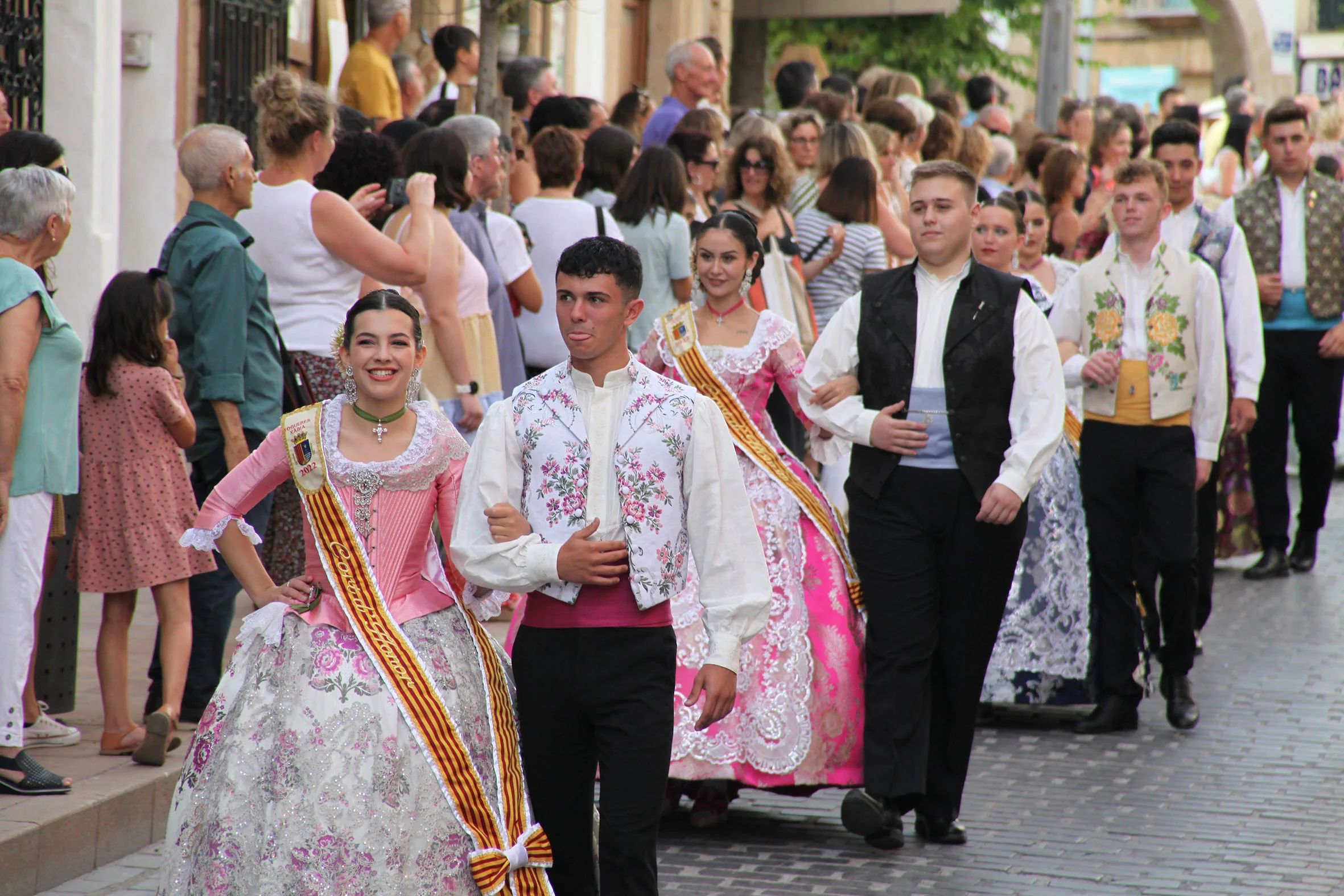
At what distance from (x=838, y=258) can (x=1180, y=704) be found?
10.3 feet

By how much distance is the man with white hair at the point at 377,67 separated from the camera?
38.1 ft

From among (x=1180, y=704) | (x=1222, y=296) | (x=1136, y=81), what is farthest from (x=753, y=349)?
(x=1136, y=81)

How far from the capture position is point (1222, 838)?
6.04 metres

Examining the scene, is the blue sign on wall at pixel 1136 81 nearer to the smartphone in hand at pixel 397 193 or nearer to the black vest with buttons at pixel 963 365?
the smartphone in hand at pixel 397 193

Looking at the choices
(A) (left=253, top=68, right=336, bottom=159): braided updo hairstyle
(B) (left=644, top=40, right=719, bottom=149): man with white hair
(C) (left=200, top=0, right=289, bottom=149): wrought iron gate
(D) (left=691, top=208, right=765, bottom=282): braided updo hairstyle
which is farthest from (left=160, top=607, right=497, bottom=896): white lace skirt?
(C) (left=200, top=0, right=289, bottom=149): wrought iron gate

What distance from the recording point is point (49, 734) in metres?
6.12

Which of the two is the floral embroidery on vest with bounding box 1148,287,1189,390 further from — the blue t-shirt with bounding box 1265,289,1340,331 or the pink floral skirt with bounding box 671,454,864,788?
the blue t-shirt with bounding box 1265,289,1340,331

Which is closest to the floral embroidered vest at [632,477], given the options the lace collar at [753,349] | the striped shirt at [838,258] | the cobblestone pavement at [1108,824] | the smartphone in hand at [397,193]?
the cobblestone pavement at [1108,824]

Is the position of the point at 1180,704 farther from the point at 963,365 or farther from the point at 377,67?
the point at 377,67

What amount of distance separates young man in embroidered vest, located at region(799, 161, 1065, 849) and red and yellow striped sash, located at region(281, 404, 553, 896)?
1718 millimetres

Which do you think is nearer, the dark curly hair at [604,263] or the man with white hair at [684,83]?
the dark curly hair at [604,263]

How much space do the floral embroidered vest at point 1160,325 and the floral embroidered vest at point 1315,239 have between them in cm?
324

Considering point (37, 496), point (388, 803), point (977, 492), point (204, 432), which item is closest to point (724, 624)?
point (388, 803)

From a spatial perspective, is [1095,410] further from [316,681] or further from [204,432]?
[316,681]
